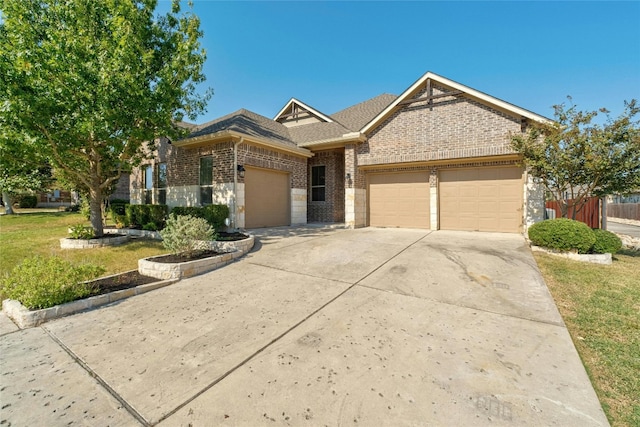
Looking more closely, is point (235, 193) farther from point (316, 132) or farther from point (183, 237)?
point (316, 132)

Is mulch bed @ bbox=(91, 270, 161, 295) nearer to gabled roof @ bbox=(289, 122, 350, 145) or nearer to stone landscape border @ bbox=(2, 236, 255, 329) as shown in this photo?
stone landscape border @ bbox=(2, 236, 255, 329)

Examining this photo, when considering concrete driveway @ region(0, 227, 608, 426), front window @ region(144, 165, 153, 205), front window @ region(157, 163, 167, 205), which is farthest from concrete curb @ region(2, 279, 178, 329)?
front window @ region(144, 165, 153, 205)

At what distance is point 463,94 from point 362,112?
6.25 metres

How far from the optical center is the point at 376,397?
2.26 m

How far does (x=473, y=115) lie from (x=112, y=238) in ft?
45.3

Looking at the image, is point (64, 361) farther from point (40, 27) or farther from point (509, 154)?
point (509, 154)

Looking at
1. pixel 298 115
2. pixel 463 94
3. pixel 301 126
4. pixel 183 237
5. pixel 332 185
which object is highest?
pixel 298 115

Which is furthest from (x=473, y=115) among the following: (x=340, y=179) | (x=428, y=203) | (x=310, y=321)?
(x=310, y=321)

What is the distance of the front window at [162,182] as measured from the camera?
42.9 feet

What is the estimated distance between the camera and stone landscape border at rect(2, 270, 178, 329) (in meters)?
3.71

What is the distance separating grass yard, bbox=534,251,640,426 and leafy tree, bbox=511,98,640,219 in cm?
265

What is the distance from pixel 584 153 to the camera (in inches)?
302

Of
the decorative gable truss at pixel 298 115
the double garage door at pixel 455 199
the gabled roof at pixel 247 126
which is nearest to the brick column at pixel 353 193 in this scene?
the double garage door at pixel 455 199

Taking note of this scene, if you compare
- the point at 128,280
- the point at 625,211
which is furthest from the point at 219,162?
the point at 625,211
